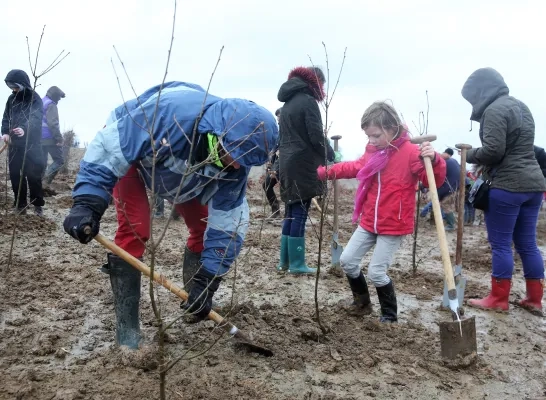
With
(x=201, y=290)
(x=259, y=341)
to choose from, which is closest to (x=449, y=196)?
(x=259, y=341)

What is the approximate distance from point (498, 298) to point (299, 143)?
7.60ft

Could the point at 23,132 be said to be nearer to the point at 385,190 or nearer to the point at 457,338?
the point at 385,190

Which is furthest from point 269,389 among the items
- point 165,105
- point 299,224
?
point 299,224

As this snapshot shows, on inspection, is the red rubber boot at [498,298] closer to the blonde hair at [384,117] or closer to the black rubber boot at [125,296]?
the blonde hair at [384,117]

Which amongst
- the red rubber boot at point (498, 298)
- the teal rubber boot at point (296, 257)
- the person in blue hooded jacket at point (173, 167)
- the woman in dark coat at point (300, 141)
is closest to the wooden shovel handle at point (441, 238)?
the red rubber boot at point (498, 298)

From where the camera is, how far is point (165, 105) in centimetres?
289

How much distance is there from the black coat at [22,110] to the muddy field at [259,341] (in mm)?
2238

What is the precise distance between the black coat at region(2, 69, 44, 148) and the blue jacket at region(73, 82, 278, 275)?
421cm

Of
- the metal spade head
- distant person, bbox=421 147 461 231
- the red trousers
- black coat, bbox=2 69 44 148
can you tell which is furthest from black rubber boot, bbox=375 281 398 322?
distant person, bbox=421 147 461 231

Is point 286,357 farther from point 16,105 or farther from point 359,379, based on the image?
point 16,105

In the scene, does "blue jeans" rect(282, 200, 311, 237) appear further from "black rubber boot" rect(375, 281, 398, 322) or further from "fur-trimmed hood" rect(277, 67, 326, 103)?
"black rubber boot" rect(375, 281, 398, 322)

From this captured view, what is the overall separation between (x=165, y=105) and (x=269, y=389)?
66.5 inches

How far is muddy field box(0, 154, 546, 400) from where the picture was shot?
2848 millimetres

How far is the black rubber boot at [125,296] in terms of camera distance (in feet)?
10.2
